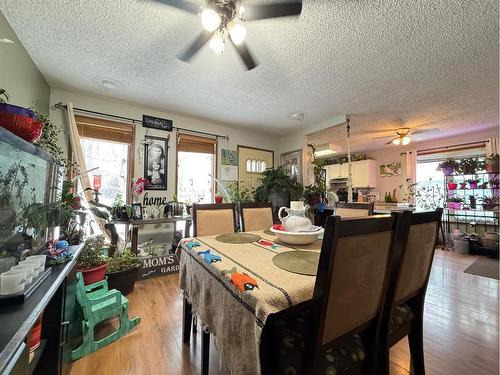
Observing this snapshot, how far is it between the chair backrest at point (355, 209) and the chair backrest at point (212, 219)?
3.58 feet

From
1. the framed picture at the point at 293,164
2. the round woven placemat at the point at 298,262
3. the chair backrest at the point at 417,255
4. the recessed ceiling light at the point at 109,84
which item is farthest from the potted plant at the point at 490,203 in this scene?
the recessed ceiling light at the point at 109,84

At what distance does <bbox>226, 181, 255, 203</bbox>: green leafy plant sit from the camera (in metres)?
3.69

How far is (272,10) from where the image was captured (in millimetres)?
1223

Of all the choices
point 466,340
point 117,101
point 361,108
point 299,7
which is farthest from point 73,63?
point 466,340

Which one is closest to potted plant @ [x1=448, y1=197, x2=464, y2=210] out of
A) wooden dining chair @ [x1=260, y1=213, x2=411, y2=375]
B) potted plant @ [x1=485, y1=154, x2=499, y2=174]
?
potted plant @ [x1=485, y1=154, x2=499, y2=174]

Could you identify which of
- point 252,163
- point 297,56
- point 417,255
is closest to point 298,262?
point 417,255

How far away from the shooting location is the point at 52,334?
1.05 m

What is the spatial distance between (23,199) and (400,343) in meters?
2.49

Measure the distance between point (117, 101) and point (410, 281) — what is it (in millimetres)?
3499

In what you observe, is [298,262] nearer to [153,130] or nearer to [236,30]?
[236,30]

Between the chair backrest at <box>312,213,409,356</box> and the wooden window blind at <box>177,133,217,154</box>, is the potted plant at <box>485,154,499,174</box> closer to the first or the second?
the chair backrest at <box>312,213,409,356</box>

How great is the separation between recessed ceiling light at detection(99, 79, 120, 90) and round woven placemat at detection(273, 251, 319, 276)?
252 centimetres

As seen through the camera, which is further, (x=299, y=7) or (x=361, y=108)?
(x=361, y=108)

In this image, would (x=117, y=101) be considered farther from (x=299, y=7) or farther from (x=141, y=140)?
(x=299, y=7)
